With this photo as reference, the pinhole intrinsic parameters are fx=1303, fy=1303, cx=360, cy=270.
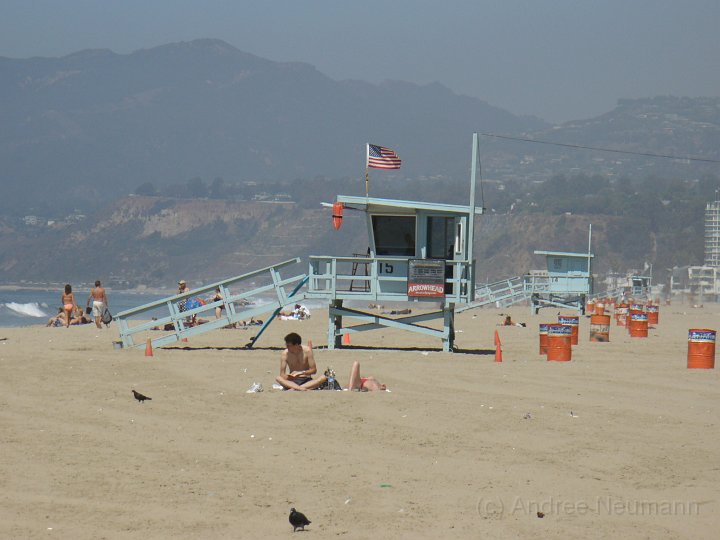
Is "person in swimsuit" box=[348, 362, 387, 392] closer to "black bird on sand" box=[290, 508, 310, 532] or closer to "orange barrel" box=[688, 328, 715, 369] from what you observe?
"orange barrel" box=[688, 328, 715, 369]

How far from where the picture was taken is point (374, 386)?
54.5ft

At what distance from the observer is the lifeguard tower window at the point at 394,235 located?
2494 centimetres

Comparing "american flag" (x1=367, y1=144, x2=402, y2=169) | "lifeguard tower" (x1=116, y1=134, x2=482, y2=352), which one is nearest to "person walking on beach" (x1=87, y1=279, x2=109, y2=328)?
"lifeguard tower" (x1=116, y1=134, x2=482, y2=352)

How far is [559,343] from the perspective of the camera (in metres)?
22.2

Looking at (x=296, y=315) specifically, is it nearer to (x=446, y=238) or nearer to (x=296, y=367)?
(x=446, y=238)

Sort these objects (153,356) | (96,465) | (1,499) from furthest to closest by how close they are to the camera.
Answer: (153,356)
(96,465)
(1,499)

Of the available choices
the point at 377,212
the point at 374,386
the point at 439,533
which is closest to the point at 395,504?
the point at 439,533

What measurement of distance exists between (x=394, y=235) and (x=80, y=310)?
1413cm

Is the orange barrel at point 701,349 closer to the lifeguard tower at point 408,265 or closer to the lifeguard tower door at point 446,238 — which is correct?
the lifeguard tower at point 408,265

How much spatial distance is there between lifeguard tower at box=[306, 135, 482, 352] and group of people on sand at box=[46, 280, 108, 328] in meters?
9.64

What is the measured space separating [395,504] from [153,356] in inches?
496

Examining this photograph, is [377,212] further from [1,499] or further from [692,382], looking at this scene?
[1,499]

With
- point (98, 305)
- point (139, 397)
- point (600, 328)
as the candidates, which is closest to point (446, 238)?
point (600, 328)

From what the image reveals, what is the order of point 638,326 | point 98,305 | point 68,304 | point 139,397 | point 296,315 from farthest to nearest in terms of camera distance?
1. point 296,315
2. point 68,304
3. point 98,305
4. point 638,326
5. point 139,397
